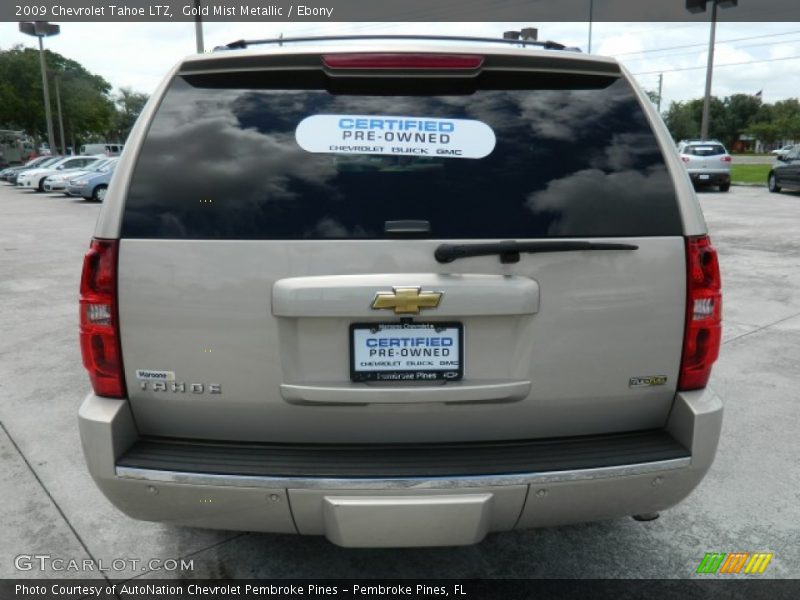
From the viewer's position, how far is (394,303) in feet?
6.88

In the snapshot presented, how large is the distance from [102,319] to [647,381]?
1.83 m

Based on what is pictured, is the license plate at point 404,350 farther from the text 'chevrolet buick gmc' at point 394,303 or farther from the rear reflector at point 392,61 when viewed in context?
the rear reflector at point 392,61

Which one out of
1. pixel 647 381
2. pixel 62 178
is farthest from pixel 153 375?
pixel 62 178

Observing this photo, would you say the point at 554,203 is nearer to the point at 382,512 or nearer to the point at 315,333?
the point at 315,333

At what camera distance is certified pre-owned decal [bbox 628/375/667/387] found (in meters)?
2.29

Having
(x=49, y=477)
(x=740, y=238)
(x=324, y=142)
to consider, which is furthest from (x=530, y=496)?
(x=740, y=238)

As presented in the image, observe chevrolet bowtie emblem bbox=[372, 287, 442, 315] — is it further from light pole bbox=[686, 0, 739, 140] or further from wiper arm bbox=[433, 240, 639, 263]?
light pole bbox=[686, 0, 739, 140]

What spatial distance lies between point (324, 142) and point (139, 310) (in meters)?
0.81

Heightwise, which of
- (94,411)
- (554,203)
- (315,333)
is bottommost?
(94,411)

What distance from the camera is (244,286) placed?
7.00 feet

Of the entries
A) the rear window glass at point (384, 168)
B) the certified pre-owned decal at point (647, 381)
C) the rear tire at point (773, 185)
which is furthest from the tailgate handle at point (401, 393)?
the rear tire at point (773, 185)

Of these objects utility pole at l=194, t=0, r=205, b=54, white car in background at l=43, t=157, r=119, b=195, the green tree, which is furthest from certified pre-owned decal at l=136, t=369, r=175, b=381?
the green tree

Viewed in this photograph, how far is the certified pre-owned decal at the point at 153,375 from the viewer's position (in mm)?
2225
